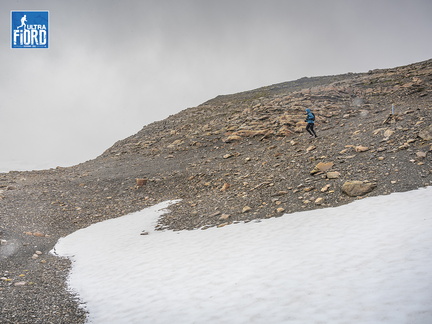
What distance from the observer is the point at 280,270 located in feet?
23.8

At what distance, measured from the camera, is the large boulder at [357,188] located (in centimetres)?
1195

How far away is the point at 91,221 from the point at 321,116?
79.8 ft

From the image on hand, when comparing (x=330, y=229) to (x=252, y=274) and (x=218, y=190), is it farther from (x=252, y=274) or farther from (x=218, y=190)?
(x=218, y=190)

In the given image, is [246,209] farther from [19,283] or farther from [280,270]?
[19,283]

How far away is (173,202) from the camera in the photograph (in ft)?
59.4

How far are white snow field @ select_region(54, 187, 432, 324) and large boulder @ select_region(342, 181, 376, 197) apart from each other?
93 cm

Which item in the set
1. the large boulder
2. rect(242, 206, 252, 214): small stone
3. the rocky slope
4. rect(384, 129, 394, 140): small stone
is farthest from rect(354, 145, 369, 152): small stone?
rect(242, 206, 252, 214): small stone

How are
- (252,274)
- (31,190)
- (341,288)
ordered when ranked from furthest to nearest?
(31,190), (252,274), (341,288)

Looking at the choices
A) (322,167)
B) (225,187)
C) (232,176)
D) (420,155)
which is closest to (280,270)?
(322,167)

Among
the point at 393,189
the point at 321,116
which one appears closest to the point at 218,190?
the point at 393,189

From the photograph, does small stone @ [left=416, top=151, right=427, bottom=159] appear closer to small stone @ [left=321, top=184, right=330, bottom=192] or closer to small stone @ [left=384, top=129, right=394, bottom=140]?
small stone @ [left=384, top=129, right=394, bottom=140]

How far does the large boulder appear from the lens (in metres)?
12.0

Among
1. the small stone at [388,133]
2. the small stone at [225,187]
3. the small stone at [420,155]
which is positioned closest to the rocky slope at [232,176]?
the small stone at [388,133]

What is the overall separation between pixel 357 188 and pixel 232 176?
932cm
